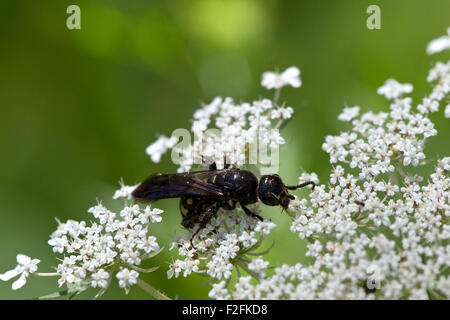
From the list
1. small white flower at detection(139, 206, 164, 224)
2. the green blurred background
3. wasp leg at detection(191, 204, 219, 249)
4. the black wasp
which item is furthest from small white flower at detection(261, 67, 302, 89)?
small white flower at detection(139, 206, 164, 224)

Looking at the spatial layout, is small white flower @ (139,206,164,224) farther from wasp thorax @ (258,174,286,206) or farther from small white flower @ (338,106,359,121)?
small white flower @ (338,106,359,121)

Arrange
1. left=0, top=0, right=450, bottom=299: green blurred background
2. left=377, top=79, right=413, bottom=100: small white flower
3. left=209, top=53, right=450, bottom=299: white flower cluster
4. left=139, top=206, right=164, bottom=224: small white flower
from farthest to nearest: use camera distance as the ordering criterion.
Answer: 1. left=0, top=0, right=450, bottom=299: green blurred background
2. left=377, top=79, right=413, bottom=100: small white flower
3. left=139, top=206, right=164, bottom=224: small white flower
4. left=209, top=53, right=450, bottom=299: white flower cluster

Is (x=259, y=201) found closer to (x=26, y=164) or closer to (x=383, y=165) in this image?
(x=383, y=165)

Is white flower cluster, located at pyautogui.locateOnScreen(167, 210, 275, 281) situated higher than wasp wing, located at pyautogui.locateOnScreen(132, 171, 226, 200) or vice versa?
wasp wing, located at pyautogui.locateOnScreen(132, 171, 226, 200)

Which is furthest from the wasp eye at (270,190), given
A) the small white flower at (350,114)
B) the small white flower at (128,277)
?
the small white flower at (128,277)

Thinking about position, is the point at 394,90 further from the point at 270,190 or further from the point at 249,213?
the point at 249,213

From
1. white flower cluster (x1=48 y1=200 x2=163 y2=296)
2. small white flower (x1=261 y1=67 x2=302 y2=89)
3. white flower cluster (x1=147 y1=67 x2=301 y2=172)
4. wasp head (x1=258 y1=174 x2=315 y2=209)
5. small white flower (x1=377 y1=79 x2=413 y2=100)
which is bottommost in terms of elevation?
white flower cluster (x1=48 y1=200 x2=163 y2=296)
